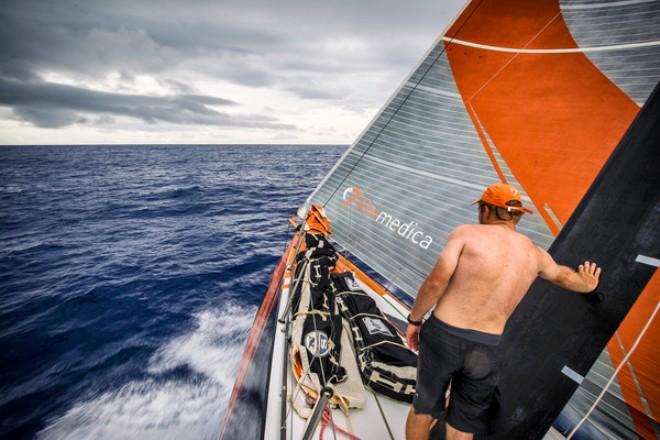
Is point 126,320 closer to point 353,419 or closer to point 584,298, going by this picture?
point 353,419

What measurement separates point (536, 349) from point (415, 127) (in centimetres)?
305

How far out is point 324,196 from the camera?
4.71m

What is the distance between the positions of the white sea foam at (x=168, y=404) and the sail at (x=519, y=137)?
2.88 meters

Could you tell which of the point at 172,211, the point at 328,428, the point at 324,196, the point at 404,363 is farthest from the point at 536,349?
the point at 172,211

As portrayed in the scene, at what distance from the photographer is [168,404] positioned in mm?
3672

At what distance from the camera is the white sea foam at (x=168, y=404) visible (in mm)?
3324

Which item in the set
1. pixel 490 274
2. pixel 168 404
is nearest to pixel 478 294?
pixel 490 274

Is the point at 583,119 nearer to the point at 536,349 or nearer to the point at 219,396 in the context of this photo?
the point at 536,349

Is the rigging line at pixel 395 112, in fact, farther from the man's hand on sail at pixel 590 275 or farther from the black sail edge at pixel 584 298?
the man's hand on sail at pixel 590 275

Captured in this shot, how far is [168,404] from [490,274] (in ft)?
14.8

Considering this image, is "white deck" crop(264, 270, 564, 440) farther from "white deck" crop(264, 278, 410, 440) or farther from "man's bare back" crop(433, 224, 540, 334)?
"man's bare back" crop(433, 224, 540, 334)

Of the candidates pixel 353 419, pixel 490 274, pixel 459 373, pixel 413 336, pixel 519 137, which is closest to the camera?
pixel 490 274

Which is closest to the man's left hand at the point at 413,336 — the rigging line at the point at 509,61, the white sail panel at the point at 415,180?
the white sail panel at the point at 415,180

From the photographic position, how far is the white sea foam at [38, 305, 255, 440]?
3.32 metres
